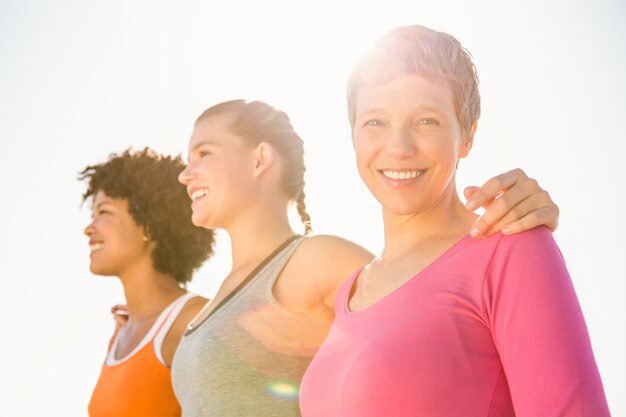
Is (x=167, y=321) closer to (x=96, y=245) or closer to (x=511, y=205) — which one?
(x=96, y=245)

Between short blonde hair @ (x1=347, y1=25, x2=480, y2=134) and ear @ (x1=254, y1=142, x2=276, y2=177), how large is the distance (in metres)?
1.44

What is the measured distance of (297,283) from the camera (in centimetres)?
329

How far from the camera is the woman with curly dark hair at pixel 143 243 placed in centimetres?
474

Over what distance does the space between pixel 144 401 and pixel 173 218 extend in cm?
133

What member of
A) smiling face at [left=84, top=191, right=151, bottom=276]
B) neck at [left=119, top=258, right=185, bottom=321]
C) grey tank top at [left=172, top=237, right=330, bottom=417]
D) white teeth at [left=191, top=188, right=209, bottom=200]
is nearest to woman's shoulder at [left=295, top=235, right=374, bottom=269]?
grey tank top at [left=172, top=237, right=330, bottom=417]

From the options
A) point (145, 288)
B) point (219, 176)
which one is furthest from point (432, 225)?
point (145, 288)

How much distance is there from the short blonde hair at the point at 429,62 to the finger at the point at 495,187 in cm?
29

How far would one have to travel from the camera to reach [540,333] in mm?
1790

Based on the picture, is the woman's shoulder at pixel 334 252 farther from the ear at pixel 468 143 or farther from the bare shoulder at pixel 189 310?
the bare shoulder at pixel 189 310

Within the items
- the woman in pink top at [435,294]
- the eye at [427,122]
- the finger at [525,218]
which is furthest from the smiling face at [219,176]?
the finger at [525,218]

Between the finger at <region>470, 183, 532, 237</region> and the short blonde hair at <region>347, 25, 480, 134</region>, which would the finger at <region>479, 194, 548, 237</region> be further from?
the short blonde hair at <region>347, 25, 480, 134</region>

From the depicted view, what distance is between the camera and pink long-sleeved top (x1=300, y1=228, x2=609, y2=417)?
1.77m

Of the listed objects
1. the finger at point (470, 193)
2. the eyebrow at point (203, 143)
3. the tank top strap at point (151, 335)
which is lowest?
the tank top strap at point (151, 335)

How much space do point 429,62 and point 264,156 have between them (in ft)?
5.36
